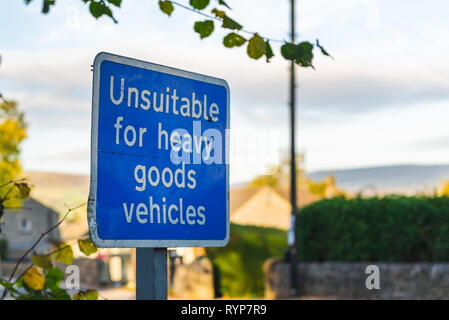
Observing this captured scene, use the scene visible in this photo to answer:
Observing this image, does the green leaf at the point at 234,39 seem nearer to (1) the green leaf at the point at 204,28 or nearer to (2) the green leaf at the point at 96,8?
(1) the green leaf at the point at 204,28

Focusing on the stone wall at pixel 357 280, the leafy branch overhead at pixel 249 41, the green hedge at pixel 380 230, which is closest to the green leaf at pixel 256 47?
the leafy branch overhead at pixel 249 41

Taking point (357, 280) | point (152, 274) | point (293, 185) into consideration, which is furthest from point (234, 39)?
point (293, 185)

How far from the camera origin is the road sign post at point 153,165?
2791 mm

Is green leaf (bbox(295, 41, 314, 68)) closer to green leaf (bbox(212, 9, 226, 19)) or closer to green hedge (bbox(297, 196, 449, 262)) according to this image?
green leaf (bbox(212, 9, 226, 19))

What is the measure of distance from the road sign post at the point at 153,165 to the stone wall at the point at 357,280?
1688 cm

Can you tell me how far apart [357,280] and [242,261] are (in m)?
5.11

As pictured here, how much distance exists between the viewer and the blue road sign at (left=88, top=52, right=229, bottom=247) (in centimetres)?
279

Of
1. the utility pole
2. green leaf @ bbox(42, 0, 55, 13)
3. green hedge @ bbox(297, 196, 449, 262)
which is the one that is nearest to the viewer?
green leaf @ bbox(42, 0, 55, 13)

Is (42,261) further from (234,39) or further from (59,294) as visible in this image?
(234,39)

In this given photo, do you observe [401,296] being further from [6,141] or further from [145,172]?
[6,141]

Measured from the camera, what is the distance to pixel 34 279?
3877 millimetres

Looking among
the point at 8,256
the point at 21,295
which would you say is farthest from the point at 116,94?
the point at 8,256

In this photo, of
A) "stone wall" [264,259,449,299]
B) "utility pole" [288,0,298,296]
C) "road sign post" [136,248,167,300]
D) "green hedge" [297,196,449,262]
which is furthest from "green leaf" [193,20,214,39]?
"utility pole" [288,0,298,296]

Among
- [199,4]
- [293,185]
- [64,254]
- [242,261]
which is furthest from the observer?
[242,261]
